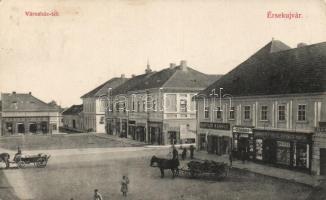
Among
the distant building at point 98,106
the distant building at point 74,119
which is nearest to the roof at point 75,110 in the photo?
the distant building at point 74,119

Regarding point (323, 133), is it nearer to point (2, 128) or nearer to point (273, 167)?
point (273, 167)

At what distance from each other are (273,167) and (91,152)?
12597mm

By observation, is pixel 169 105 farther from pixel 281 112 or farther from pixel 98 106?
pixel 98 106

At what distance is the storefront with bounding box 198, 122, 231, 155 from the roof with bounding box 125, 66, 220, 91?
5.78m

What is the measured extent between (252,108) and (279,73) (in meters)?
2.42

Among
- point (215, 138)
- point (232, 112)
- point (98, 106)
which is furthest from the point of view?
point (98, 106)

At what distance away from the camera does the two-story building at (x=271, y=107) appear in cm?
1667

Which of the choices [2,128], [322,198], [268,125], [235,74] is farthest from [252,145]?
[2,128]

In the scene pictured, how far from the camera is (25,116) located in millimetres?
43406

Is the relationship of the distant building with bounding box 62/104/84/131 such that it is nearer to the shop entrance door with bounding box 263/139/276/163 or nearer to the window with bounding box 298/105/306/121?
the shop entrance door with bounding box 263/139/276/163

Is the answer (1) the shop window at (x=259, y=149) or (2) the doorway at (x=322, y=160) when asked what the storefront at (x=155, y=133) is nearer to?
(1) the shop window at (x=259, y=149)

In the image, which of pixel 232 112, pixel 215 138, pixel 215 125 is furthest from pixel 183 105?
pixel 232 112

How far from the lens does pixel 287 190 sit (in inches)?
538

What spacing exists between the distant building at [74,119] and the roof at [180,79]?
2555 centimetres
